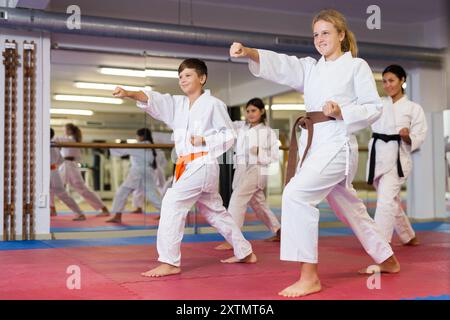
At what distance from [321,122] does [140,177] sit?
16.0ft

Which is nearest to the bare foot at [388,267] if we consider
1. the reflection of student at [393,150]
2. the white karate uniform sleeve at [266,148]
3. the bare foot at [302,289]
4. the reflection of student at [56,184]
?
the bare foot at [302,289]

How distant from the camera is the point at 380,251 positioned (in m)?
3.35

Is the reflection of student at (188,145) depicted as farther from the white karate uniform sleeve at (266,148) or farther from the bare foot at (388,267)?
the white karate uniform sleeve at (266,148)

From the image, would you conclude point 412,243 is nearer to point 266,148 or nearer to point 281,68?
point 266,148

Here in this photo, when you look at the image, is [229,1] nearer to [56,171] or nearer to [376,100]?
Answer: [56,171]

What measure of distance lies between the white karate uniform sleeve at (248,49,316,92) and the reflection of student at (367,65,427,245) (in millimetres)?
1960

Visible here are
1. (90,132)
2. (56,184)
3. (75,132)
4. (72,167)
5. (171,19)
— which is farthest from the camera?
(90,132)

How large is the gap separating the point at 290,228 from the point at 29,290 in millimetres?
1455

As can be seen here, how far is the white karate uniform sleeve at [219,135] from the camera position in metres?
3.57

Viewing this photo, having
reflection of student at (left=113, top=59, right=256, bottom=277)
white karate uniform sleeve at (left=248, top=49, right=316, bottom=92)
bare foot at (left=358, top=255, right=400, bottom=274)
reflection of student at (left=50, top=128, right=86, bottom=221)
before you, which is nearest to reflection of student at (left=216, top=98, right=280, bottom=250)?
reflection of student at (left=113, top=59, right=256, bottom=277)

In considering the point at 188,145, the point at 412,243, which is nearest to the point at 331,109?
the point at 188,145

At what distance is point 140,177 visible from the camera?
7512 millimetres

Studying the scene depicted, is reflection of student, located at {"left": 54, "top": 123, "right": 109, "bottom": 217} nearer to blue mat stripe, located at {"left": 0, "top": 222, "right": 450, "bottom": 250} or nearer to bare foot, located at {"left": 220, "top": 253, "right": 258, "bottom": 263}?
blue mat stripe, located at {"left": 0, "top": 222, "right": 450, "bottom": 250}
